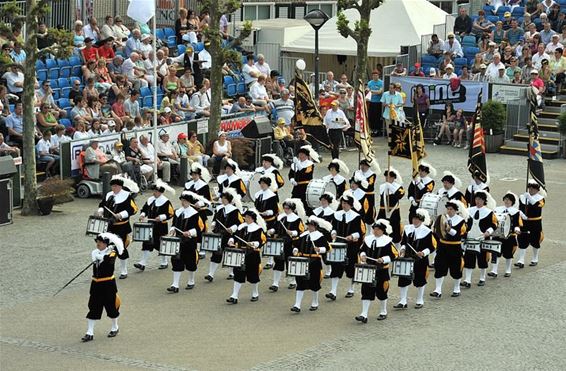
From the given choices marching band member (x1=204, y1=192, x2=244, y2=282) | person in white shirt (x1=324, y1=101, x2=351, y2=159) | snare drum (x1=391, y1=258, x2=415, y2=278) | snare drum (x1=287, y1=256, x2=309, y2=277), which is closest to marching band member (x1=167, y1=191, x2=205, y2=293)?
marching band member (x1=204, y1=192, x2=244, y2=282)

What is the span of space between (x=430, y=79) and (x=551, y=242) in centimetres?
1197

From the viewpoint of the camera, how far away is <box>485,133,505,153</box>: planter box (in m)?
35.2

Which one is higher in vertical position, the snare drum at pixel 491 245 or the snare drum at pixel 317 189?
the snare drum at pixel 317 189

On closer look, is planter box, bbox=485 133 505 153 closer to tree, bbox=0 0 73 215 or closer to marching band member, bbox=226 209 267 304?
tree, bbox=0 0 73 215

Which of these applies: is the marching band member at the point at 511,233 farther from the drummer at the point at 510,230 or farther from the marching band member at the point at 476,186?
the marching band member at the point at 476,186

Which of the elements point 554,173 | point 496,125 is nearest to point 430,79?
point 496,125

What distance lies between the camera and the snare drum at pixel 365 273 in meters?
20.0

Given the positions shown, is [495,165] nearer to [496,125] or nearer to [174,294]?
[496,125]

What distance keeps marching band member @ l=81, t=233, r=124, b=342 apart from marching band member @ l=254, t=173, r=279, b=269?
475 cm

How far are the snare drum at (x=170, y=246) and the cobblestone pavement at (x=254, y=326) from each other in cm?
66

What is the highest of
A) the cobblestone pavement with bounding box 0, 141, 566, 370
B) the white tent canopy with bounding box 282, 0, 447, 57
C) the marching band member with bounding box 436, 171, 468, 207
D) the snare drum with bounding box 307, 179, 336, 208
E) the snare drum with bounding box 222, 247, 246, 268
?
the white tent canopy with bounding box 282, 0, 447, 57

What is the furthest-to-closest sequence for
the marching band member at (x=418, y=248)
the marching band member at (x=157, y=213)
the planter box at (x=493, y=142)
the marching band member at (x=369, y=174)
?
the planter box at (x=493, y=142)
the marching band member at (x=369, y=174)
the marching band member at (x=157, y=213)
the marching band member at (x=418, y=248)

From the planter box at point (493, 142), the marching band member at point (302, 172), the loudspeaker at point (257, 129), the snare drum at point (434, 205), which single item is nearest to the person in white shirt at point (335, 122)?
the loudspeaker at point (257, 129)

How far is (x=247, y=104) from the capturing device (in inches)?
1340
